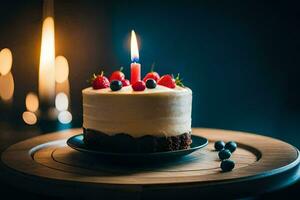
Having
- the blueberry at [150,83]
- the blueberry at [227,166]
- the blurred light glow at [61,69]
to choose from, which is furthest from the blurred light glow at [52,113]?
the blueberry at [227,166]

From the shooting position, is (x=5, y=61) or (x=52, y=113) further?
(x=52, y=113)

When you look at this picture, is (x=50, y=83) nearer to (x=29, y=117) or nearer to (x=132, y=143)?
(x=29, y=117)

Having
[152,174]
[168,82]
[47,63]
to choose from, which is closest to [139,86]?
[168,82]

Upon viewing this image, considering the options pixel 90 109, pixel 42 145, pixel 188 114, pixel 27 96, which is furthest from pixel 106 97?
Result: pixel 27 96

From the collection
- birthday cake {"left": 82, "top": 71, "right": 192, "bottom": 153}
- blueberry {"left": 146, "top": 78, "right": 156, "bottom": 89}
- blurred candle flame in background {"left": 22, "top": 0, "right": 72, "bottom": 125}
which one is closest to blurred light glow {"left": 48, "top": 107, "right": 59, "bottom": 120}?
blurred candle flame in background {"left": 22, "top": 0, "right": 72, "bottom": 125}

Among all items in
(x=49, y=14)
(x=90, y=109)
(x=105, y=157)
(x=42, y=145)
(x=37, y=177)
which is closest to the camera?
(x=37, y=177)

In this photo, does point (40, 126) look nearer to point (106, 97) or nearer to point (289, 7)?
point (106, 97)

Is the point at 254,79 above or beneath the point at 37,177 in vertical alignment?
above
